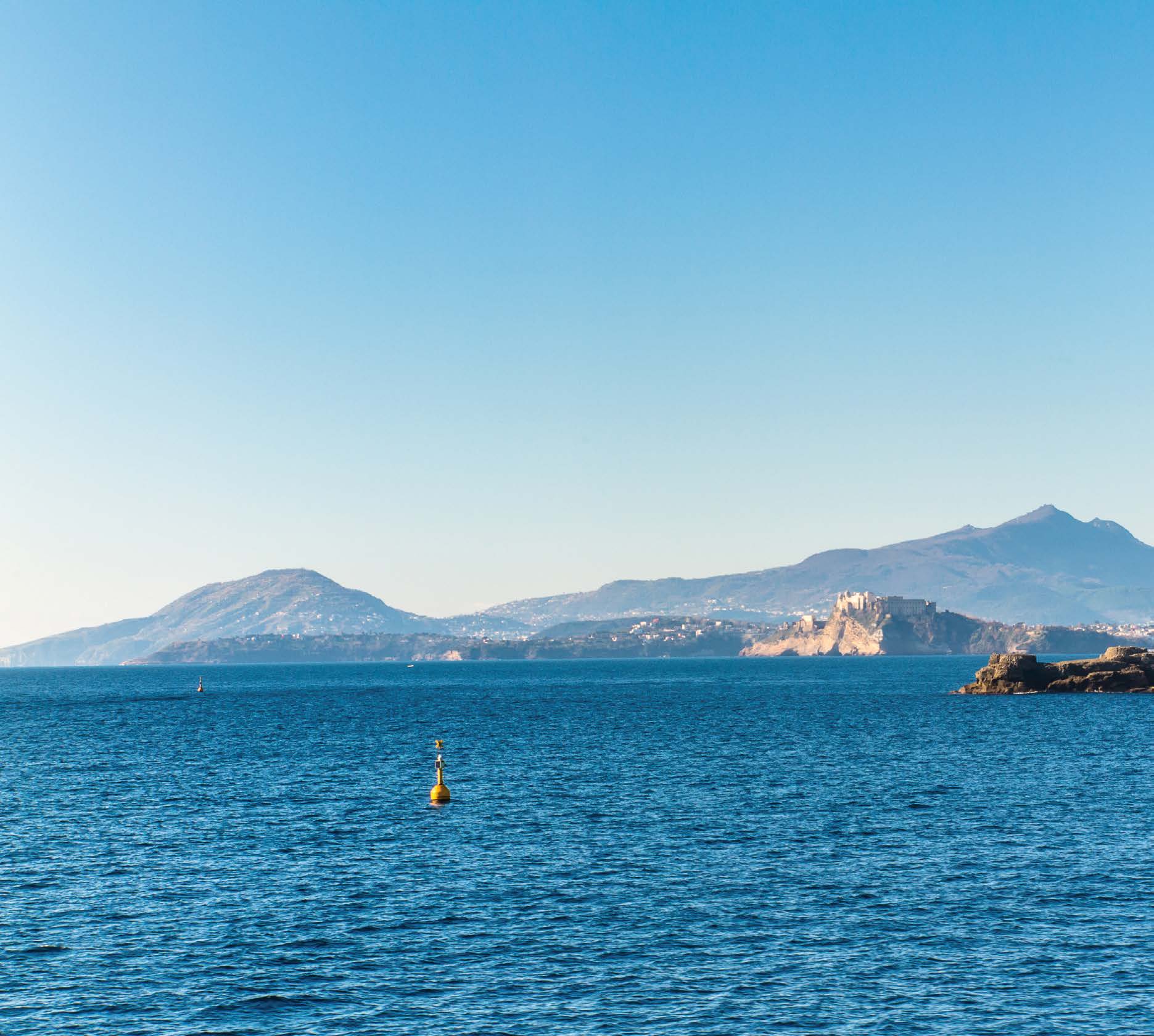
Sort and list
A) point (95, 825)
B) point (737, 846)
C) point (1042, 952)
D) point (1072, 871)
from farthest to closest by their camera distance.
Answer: point (95, 825), point (737, 846), point (1072, 871), point (1042, 952)

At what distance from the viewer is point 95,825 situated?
7688cm

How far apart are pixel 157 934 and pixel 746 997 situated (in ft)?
80.6

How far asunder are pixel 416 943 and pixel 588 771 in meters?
55.1

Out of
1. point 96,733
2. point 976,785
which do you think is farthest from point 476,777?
point 96,733

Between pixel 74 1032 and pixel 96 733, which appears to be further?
pixel 96 733

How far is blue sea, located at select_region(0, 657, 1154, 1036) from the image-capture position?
132ft

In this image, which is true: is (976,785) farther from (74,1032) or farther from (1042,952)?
(74,1032)

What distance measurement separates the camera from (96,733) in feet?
522

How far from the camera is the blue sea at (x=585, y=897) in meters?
40.3

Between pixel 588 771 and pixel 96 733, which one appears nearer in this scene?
pixel 588 771

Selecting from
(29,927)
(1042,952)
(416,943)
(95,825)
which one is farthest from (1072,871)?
(95,825)

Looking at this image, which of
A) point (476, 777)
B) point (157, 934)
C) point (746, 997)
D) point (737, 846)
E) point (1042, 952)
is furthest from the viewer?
point (476, 777)

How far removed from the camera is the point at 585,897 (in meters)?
55.1

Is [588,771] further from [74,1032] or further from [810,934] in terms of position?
[74,1032]
